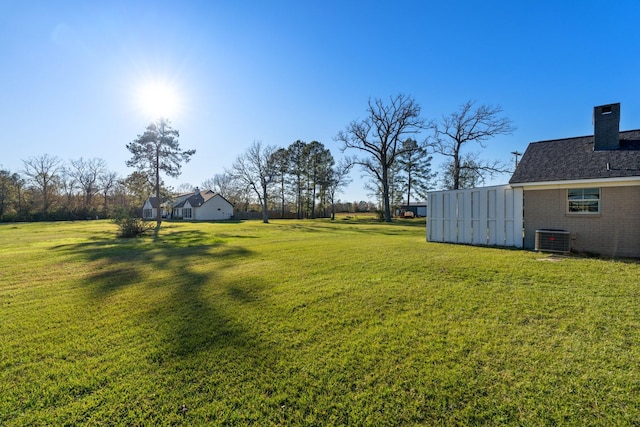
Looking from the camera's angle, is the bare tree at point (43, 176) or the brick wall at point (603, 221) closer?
the brick wall at point (603, 221)

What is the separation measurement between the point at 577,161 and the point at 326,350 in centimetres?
1197

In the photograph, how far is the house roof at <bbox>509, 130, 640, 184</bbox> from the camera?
8.83 m

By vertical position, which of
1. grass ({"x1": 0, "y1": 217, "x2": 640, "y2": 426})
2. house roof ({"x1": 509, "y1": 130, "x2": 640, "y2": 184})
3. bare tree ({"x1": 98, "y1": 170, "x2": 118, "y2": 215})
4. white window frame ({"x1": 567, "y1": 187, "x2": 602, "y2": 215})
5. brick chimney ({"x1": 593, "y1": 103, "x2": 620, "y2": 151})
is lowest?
grass ({"x1": 0, "y1": 217, "x2": 640, "y2": 426})

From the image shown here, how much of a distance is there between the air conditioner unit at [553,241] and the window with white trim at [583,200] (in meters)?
0.98

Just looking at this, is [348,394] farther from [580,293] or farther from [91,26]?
[91,26]

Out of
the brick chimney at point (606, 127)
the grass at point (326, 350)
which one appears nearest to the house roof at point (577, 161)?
the brick chimney at point (606, 127)

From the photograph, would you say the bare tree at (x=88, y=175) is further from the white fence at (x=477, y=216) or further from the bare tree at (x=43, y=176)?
the white fence at (x=477, y=216)

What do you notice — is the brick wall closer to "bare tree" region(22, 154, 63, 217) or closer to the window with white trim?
the window with white trim

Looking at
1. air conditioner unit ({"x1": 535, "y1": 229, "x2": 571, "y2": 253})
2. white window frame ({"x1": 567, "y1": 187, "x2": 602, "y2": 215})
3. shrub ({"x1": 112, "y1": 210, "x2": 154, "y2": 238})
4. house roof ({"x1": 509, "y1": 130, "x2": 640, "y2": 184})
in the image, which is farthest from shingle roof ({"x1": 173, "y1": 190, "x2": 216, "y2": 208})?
white window frame ({"x1": 567, "y1": 187, "x2": 602, "y2": 215})

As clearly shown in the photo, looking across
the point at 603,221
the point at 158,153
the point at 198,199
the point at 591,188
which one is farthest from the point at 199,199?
the point at 603,221

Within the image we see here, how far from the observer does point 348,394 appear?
2.38 meters

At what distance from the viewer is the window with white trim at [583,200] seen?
9.01 metres

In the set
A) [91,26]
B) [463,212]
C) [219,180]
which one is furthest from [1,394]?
[219,180]

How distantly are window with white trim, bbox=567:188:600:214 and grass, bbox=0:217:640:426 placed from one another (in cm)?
402
